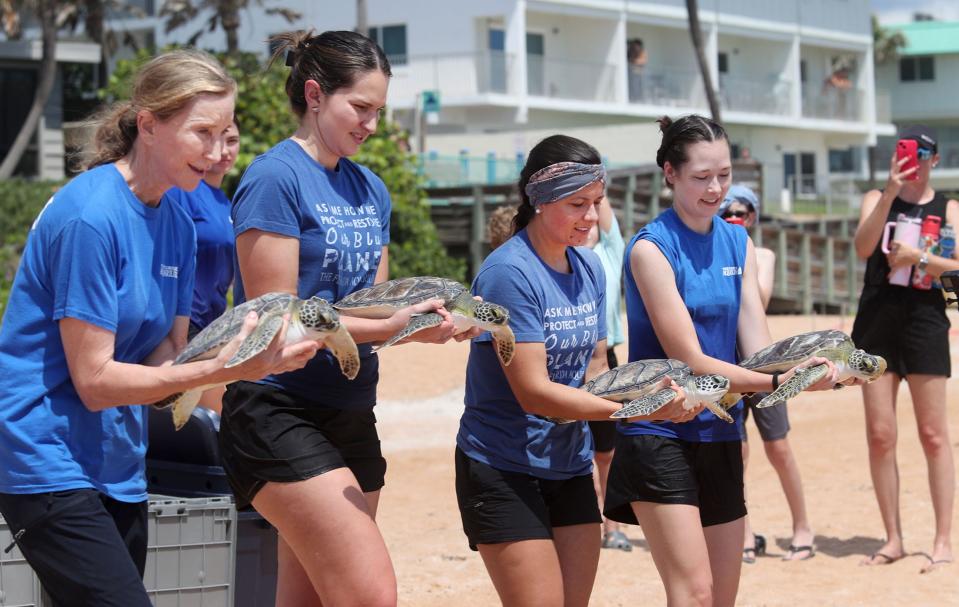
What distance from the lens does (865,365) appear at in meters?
4.20

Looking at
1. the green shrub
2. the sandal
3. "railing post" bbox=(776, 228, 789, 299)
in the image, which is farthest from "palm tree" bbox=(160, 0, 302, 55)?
the sandal

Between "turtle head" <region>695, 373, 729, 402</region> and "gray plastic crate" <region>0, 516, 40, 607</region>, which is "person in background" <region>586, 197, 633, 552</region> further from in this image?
"gray plastic crate" <region>0, 516, 40, 607</region>

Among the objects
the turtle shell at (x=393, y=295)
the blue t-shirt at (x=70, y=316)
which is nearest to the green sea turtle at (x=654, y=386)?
the turtle shell at (x=393, y=295)

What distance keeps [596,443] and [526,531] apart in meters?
3.02

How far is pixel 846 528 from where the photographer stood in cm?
802

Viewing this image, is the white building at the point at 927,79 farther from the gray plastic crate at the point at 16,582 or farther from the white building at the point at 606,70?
the gray plastic crate at the point at 16,582

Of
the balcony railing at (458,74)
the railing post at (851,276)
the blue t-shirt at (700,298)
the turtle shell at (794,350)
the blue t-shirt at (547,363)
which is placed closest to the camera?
the blue t-shirt at (547,363)

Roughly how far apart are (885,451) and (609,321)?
5.49 ft

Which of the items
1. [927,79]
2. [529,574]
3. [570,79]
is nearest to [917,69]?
[927,79]

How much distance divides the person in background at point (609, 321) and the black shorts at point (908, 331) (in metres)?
1.35

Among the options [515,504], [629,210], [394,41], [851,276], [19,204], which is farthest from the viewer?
[394,41]

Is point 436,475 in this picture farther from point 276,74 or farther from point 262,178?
point 276,74

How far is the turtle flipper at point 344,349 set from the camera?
3.37 metres

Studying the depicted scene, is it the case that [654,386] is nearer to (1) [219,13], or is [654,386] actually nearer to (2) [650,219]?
(2) [650,219]
